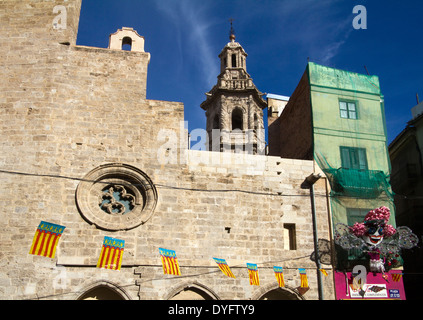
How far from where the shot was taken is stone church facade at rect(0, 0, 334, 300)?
12930mm

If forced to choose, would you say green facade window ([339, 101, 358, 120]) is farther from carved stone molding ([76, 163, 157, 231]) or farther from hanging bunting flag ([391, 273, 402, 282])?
carved stone molding ([76, 163, 157, 231])

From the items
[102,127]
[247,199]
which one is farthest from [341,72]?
[102,127]

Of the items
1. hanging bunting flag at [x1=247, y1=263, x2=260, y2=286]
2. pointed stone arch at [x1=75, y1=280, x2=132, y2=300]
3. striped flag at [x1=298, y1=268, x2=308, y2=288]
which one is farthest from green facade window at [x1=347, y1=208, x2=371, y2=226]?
pointed stone arch at [x1=75, y1=280, x2=132, y2=300]

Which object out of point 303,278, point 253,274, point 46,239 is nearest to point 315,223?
point 303,278

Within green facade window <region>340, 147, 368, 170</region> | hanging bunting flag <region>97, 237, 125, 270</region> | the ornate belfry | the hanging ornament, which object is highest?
the ornate belfry

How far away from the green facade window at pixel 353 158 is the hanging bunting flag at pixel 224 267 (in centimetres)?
599

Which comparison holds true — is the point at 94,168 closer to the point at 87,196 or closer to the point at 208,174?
the point at 87,196

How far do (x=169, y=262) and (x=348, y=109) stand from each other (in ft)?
30.5

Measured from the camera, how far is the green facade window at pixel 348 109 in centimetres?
1747

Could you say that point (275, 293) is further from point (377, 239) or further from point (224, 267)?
point (377, 239)

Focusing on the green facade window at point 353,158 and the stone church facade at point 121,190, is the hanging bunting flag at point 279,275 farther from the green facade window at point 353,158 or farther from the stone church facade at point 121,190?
the green facade window at point 353,158

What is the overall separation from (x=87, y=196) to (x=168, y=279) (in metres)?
3.47

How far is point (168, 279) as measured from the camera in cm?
1323

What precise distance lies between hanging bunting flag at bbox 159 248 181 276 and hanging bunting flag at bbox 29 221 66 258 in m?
2.98
